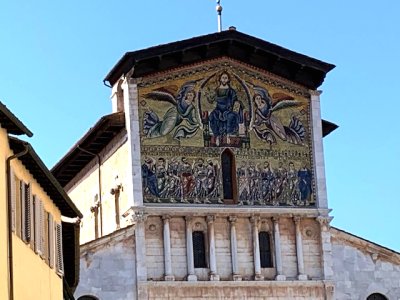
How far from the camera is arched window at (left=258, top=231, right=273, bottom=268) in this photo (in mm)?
39375

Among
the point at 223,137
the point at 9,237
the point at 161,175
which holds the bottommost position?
the point at 9,237

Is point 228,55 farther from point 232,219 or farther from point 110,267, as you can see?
point 110,267

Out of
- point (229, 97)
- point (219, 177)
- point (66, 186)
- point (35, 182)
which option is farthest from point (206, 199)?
point (35, 182)

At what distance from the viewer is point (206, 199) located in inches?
1535

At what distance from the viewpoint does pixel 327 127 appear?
42.4m

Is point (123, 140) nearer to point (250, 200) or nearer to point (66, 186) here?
point (250, 200)

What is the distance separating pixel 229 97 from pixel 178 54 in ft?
6.78

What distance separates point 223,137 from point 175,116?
1.58 m

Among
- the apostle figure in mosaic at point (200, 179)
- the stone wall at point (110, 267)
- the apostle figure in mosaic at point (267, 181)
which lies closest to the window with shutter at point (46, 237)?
the stone wall at point (110, 267)

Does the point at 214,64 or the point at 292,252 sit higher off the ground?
the point at 214,64

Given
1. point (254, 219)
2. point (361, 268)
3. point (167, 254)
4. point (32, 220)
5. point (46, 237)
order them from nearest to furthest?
point (32, 220)
point (46, 237)
point (167, 254)
point (254, 219)
point (361, 268)

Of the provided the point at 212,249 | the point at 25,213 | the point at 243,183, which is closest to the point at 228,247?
the point at 212,249

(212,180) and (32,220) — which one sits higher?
(212,180)

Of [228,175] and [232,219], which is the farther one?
[228,175]
